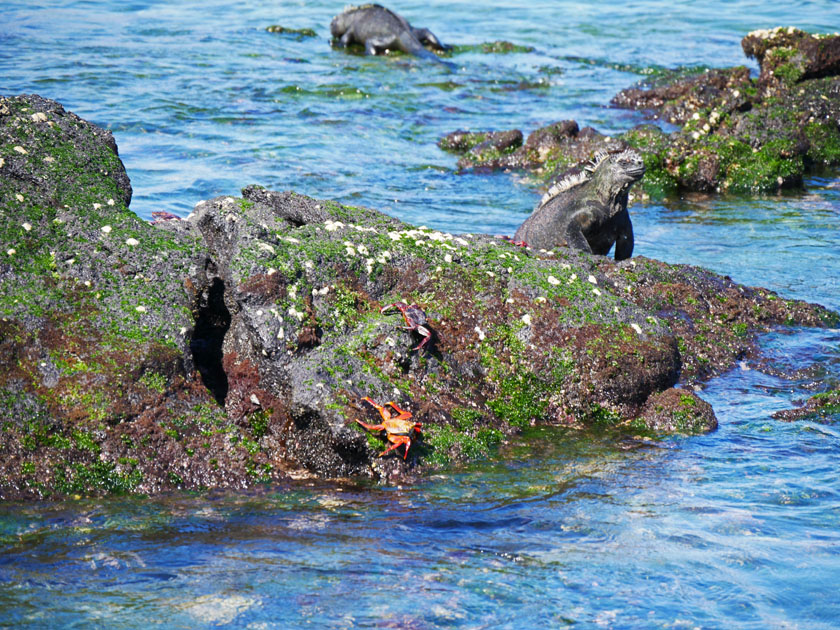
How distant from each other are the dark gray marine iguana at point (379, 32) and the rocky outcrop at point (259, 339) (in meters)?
17.2

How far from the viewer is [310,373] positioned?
5.23 m

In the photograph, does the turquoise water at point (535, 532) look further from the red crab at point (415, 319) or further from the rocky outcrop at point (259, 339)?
the red crab at point (415, 319)

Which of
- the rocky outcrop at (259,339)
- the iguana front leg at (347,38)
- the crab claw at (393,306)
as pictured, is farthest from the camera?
the iguana front leg at (347,38)

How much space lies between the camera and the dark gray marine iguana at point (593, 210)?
9086mm

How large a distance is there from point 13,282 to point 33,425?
3.14 ft

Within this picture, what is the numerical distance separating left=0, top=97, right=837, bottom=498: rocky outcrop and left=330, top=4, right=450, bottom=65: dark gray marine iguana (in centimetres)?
1716

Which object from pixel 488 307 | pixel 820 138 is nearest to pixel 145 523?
pixel 488 307

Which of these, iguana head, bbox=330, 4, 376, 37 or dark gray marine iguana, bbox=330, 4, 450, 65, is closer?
dark gray marine iguana, bbox=330, 4, 450, 65

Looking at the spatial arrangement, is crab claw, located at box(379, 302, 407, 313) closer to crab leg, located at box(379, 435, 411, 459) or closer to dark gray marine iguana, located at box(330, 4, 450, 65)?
crab leg, located at box(379, 435, 411, 459)

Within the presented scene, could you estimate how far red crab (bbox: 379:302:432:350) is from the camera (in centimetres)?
568

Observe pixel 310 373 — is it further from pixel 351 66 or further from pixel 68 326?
pixel 351 66

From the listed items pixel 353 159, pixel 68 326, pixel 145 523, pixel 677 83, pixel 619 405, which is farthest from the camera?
pixel 677 83

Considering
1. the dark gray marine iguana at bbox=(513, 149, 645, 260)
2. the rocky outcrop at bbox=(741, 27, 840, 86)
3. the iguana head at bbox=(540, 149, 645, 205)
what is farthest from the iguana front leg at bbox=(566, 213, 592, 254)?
the rocky outcrop at bbox=(741, 27, 840, 86)

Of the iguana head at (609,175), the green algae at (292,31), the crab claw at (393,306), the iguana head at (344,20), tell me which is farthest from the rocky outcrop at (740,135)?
the green algae at (292,31)
